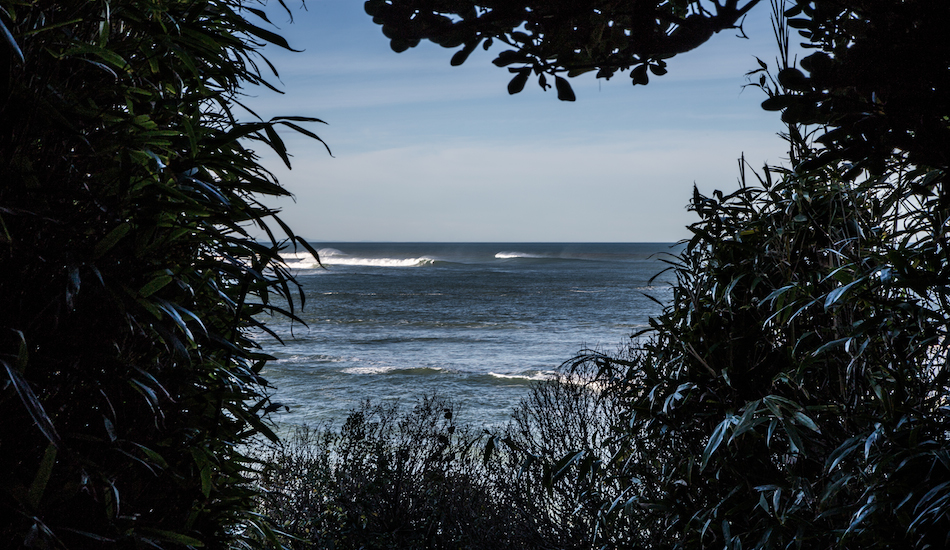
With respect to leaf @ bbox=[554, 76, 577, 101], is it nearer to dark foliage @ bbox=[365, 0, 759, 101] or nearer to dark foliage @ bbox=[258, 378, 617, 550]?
dark foliage @ bbox=[365, 0, 759, 101]

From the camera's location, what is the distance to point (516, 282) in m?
40.9

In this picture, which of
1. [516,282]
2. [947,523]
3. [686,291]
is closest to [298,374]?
[686,291]

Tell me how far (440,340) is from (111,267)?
53.5 feet

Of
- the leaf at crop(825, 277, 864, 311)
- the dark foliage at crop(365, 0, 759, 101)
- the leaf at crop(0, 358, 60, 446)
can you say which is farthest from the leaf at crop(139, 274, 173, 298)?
the leaf at crop(825, 277, 864, 311)

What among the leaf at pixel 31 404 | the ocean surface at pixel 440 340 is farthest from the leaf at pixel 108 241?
the ocean surface at pixel 440 340

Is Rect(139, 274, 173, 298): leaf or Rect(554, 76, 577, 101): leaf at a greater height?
Rect(554, 76, 577, 101): leaf

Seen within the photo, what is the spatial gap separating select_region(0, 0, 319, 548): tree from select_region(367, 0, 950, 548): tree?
18.0 inches

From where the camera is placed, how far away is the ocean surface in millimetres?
10031

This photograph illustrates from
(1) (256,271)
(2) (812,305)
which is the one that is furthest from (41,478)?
(2) (812,305)

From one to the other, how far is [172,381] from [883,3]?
1293 millimetres

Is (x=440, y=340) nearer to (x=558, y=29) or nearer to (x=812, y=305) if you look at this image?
(x=812, y=305)

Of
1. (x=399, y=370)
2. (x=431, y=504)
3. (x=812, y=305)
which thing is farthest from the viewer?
(x=399, y=370)

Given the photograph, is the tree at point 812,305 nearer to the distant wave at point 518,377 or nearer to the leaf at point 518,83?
the leaf at point 518,83

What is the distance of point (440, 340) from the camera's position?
1727cm
